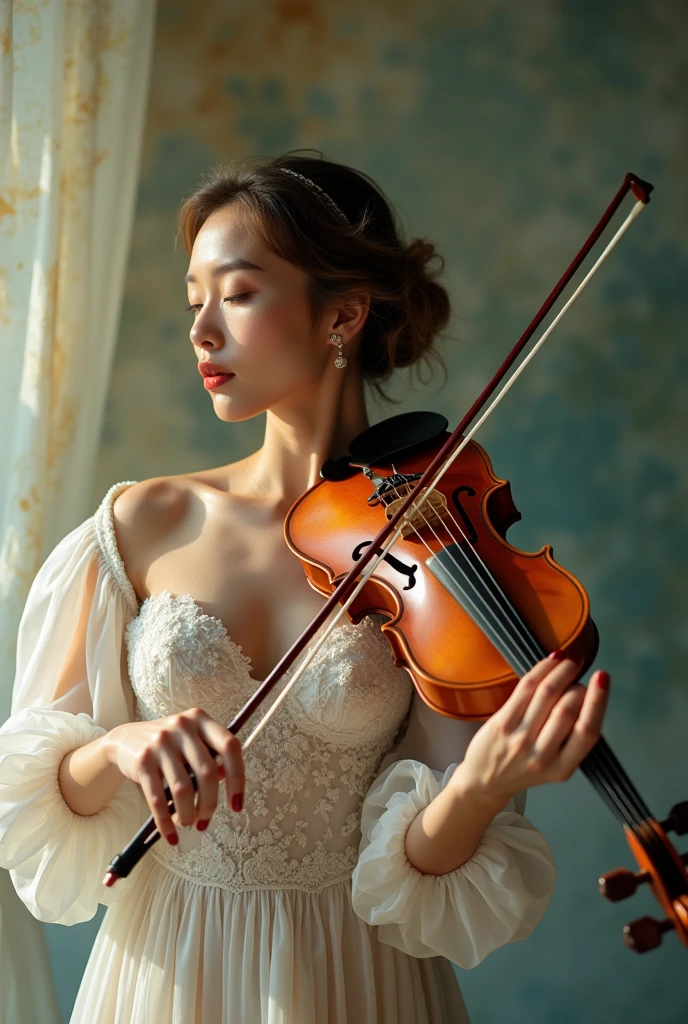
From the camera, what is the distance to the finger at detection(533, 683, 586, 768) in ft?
2.96

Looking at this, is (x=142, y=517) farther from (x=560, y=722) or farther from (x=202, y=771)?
(x=560, y=722)

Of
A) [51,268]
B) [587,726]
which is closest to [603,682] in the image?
[587,726]

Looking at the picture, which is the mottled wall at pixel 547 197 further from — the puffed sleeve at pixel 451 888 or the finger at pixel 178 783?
the finger at pixel 178 783

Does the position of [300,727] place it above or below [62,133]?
below

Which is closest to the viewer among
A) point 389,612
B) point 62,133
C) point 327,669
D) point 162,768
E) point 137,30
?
point 162,768

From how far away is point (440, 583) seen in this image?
43.4 inches

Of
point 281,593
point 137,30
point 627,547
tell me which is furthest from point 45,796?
point 627,547

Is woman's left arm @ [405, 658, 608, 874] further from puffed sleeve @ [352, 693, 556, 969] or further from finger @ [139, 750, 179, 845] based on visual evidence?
finger @ [139, 750, 179, 845]

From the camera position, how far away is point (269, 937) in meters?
1.26

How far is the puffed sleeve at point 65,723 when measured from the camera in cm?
120

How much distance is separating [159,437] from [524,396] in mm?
855

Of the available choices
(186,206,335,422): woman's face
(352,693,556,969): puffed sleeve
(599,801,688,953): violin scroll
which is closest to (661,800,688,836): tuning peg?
(599,801,688,953): violin scroll

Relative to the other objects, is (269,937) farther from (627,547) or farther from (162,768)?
(627,547)

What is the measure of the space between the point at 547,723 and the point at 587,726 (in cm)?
4
